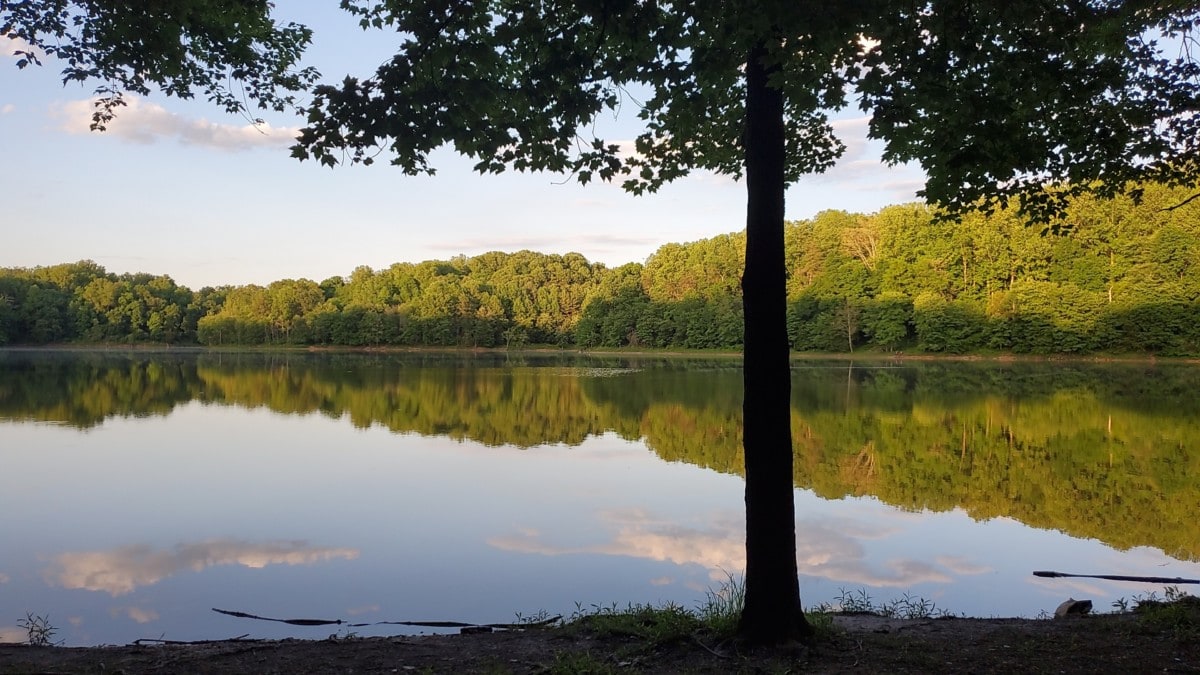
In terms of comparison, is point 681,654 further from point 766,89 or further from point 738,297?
point 738,297

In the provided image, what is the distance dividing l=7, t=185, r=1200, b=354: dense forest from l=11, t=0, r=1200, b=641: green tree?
23061 millimetres

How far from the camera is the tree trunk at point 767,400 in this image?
5.59 m

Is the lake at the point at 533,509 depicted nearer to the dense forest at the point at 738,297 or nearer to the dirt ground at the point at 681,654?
the dirt ground at the point at 681,654

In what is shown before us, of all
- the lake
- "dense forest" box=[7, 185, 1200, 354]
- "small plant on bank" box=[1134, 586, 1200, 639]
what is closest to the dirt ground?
"small plant on bank" box=[1134, 586, 1200, 639]

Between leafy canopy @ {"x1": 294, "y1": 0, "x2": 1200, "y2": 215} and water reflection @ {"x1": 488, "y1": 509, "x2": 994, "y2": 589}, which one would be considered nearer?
leafy canopy @ {"x1": 294, "y1": 0, "x2": 1200, "y2": 215}

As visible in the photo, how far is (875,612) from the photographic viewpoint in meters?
7.49

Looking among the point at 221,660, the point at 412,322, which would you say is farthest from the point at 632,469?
the point at 412,322

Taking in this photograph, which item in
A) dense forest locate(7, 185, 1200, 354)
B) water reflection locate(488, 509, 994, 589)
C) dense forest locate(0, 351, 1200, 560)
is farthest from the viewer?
dense forest locate(7, 185, 1200, 354)

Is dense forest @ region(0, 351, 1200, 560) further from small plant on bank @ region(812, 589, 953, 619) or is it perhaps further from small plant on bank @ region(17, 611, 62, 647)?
small plant on bank @ region(17, 611, 62, 647)

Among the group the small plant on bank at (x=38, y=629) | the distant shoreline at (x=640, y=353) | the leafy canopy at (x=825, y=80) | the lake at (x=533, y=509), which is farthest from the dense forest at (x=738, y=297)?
the small plant on bank at (x=38, y=629)

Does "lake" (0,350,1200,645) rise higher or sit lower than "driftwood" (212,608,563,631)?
lower

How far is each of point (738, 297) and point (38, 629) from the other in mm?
81985

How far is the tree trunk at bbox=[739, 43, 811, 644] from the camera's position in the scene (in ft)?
18.4

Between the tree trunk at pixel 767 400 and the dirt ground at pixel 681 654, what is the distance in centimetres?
31
